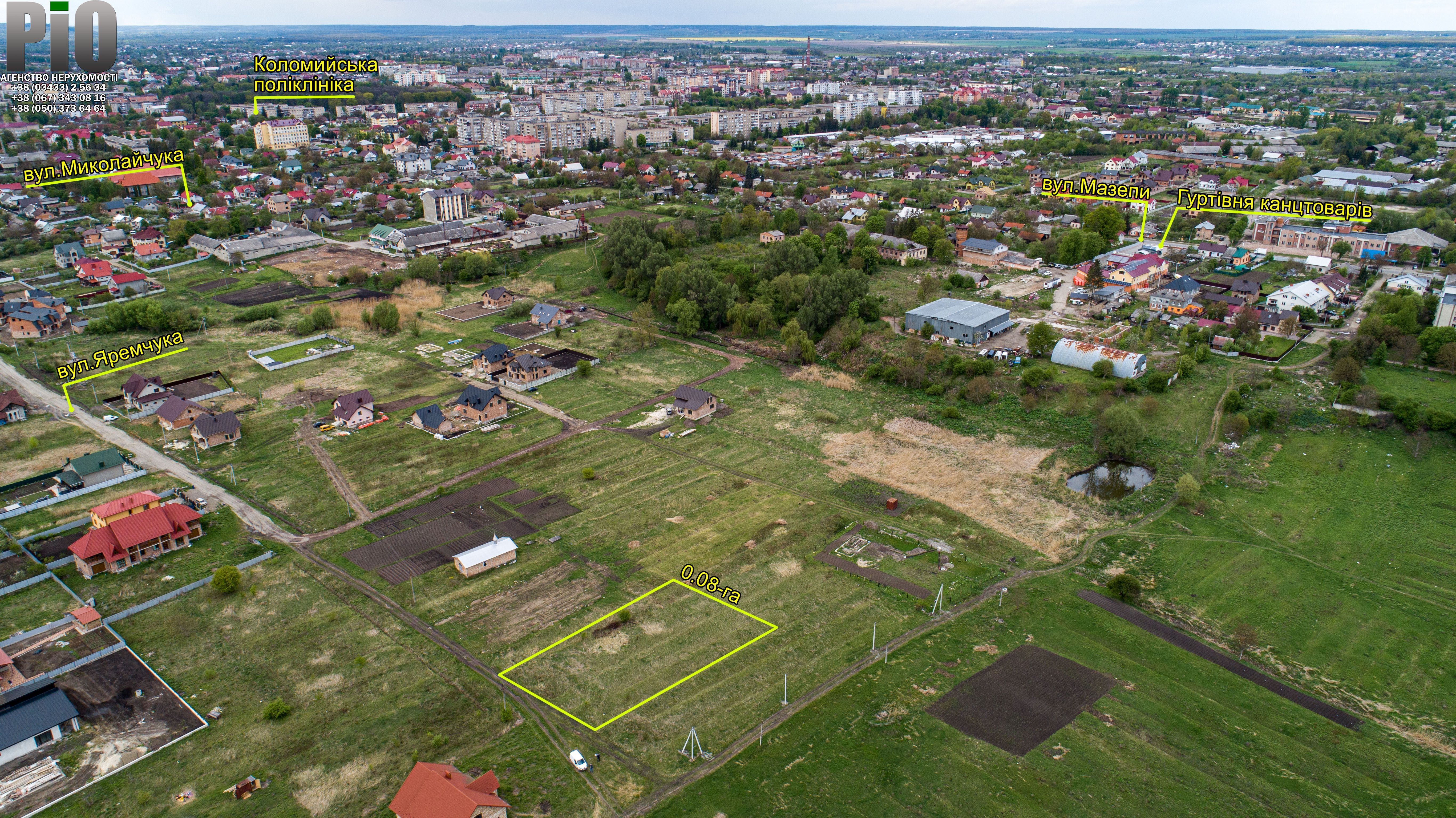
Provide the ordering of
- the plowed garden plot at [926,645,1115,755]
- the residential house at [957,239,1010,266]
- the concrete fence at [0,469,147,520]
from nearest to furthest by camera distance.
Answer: the plowed garden plot at [926,645,1115,755] < the concrete fence at [0,469,147,520] < the residential house at [957,239,1010,266]

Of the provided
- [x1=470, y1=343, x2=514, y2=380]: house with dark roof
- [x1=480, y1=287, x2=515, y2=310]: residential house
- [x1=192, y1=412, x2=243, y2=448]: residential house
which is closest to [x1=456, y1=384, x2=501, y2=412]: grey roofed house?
[x1=470, y1=343, x2=514, y2=380]: house with dark roof

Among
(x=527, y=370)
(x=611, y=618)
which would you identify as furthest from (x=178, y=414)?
(x=611, y=618)

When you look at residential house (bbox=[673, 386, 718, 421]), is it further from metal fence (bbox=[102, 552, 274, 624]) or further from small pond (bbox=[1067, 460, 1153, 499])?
metal fence (bbox=[102, 552, 274, 624])

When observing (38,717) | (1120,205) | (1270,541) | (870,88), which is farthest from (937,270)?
(870,88)

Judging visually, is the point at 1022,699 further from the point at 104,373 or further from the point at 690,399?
the point at 104,373

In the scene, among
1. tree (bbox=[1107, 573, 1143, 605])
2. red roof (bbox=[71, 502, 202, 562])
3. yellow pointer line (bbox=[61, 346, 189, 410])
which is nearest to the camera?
tree (bbox=[1107, 573, 1143, 605])

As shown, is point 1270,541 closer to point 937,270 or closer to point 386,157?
point 937,270
